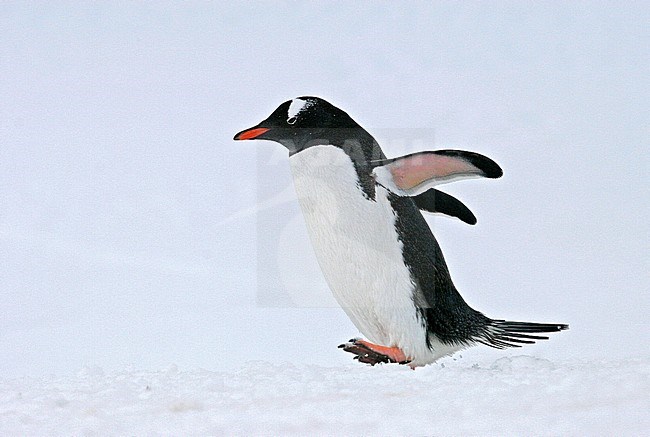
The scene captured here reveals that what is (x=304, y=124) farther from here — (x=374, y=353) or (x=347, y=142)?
(x=374, y=353)

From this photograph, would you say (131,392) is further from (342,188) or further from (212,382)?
(342,188)

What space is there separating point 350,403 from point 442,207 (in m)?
0.87

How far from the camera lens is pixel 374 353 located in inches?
74.7

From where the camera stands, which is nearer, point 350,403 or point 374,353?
point 350,403

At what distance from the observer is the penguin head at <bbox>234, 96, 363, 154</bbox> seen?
6.51ft

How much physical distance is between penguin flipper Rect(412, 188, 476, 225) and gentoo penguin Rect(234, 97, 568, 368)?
0.50ft

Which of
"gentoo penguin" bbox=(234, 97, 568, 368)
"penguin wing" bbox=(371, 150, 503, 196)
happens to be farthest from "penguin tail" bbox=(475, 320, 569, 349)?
"penguin wing" bbox=(371, 150, 503, 196)

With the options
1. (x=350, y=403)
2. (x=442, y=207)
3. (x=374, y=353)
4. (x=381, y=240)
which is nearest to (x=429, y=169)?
(x=381, y=240)

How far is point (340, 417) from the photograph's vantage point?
1370 mm

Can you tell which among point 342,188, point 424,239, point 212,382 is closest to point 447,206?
point 424,239

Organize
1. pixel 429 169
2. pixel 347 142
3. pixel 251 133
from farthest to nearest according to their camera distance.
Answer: pixel 251 133
pixel 347 142
pixel 429 169

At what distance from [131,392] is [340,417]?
460 mm

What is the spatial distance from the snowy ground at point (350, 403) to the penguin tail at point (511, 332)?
26cm

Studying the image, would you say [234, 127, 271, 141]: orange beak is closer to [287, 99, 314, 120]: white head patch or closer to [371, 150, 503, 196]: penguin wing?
[287, 99, 314, 120]: white head patch
